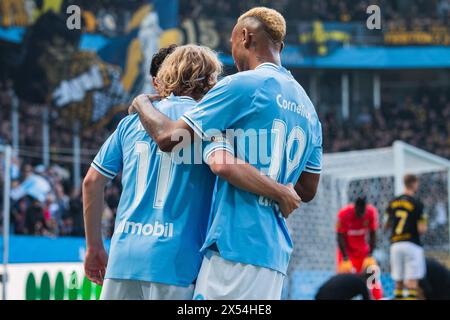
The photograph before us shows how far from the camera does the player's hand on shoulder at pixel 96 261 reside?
13.4 feet

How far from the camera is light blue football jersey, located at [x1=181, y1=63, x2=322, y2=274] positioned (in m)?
3.53

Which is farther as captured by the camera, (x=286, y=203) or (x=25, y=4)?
(x=25, y=4)

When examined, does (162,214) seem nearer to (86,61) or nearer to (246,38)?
(246,38)

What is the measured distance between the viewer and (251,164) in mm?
3572

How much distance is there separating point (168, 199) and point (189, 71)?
57cm

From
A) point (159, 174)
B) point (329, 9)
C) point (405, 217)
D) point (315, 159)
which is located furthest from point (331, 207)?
point (329, 9)

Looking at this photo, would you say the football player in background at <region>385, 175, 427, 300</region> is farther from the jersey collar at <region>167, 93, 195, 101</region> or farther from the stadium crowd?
the stadium crowd

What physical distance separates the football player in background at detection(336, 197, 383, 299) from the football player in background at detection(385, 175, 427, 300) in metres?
0.39

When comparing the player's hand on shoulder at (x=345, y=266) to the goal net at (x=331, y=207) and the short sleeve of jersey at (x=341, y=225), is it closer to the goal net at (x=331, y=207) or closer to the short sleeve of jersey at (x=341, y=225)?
the short sleeve of jersey at (x=341, y=225)

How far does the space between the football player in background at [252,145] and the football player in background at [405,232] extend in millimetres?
9256

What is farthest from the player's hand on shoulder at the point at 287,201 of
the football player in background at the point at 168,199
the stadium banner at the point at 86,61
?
the stadium banner at the point at 86,61

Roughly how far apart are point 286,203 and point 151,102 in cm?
73
